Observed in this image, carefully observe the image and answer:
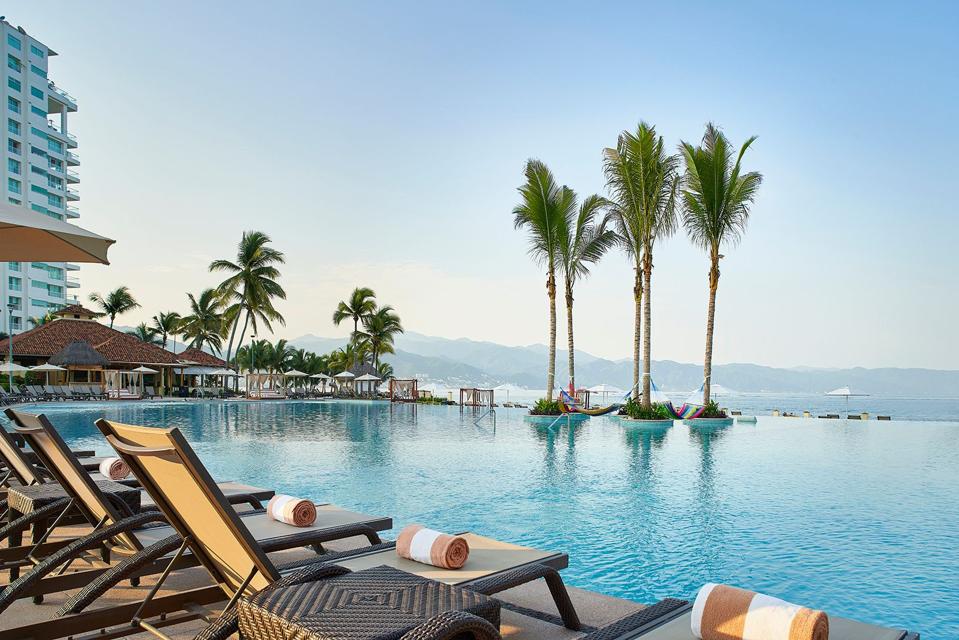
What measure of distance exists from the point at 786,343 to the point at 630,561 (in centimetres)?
4257

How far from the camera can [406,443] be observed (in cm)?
1323

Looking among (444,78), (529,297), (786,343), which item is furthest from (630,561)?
(786,343)

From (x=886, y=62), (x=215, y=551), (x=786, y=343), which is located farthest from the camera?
(x=786, y=343)

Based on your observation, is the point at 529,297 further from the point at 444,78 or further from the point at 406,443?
the point at 406,443

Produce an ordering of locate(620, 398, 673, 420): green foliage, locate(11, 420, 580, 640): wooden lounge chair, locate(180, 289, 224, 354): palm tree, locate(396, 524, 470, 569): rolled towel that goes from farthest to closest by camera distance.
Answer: locate(180, 289, 224, 354): palm tree, locate(620, 398, 673, 420): green foliage, locate(396, 524, 470, 569): rolled towel, locate(11, 420, 580, 640): wooden lounge chair

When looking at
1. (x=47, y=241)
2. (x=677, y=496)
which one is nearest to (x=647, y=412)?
(x=677, y=496)

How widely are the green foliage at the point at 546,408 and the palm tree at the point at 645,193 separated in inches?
98.0

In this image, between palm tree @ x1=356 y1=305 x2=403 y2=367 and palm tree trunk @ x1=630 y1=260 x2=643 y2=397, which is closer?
palm tree trunk @ x1=630 y1=260 x2=643 y2=397

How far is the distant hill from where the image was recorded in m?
84.7

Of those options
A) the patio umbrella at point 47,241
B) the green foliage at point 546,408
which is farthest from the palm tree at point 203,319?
the patio umbrella at point 47,241

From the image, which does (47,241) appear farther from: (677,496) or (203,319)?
(203,319)

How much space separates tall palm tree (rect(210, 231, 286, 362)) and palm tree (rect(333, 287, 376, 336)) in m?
4.49

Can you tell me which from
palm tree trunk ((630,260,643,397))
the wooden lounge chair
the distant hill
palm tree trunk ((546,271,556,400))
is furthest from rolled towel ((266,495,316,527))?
the distant hill

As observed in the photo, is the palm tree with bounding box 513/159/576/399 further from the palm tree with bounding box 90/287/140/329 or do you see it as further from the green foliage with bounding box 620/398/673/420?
the palm tree with bounding box 90/287/140/329
